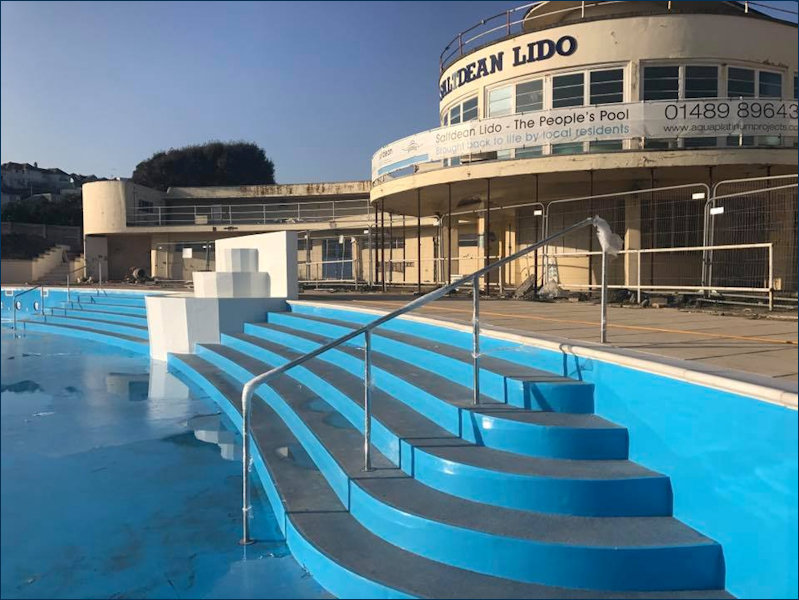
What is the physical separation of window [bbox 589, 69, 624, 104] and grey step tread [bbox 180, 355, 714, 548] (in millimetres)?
11661

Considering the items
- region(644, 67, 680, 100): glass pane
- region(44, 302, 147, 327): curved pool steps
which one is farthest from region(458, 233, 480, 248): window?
region(44, 302, 147, 327): curved pool steps

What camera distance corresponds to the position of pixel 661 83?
503 inches

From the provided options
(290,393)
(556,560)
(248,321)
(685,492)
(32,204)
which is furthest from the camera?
(32,204)

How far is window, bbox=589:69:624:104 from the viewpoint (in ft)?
42.4

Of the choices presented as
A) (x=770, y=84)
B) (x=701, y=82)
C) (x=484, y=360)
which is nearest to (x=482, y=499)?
(x=484, y=360)

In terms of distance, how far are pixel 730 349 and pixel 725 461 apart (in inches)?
77.4

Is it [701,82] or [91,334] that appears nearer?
[701,82]

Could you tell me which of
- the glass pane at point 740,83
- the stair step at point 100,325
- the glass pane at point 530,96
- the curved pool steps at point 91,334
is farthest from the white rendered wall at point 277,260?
the glass pane at point 740,83

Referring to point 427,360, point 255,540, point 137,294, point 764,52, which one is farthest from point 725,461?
point 137,294

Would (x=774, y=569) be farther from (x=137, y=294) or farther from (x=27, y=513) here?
(x=137, y=294)

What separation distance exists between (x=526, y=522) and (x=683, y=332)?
3559 mm

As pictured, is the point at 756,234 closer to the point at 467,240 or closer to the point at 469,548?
the point at 469,548

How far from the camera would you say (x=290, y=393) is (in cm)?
713

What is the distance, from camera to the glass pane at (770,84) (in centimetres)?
1306
